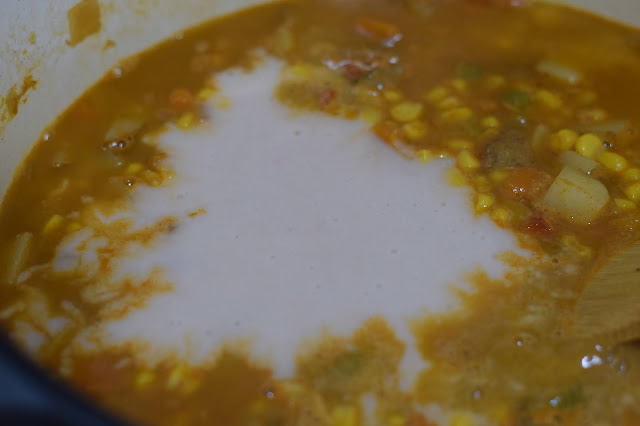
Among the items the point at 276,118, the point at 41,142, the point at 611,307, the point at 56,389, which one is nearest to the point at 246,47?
the point at 276,118

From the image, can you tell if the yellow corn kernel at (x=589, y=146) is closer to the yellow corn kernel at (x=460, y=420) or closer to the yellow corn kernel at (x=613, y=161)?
the yellow corn kernel at (x=613, y=161)

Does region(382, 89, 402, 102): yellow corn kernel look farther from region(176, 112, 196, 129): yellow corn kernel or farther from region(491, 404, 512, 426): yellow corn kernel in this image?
region(491, 404, 512, 426): yellow corn kernel

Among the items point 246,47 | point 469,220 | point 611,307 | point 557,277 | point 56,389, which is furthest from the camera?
point 246,47

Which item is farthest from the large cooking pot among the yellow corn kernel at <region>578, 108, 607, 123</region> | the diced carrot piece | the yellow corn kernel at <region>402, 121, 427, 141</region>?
the yellow corn kernel at <region>402, 121, 427, 141</region>

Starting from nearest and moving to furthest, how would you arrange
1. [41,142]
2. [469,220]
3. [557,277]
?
[557,277], [469,220], [41,142]

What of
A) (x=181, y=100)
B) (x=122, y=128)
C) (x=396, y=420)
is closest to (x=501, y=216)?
(x=396, y=420)

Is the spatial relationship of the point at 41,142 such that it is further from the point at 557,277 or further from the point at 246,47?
the point at 557,277

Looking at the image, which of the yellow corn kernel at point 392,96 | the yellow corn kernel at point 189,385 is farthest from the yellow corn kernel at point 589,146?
the yellow corn kernel at point 189,385

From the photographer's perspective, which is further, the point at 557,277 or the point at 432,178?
the point at 432,178
